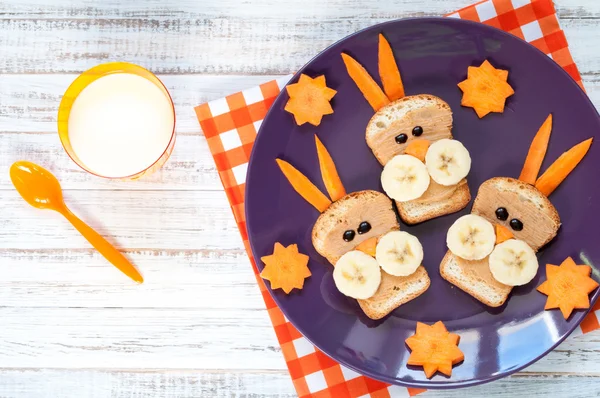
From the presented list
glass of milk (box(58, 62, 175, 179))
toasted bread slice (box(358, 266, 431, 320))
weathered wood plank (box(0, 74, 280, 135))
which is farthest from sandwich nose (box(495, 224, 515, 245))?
glass of milk (box(58, 62, 175, 179))

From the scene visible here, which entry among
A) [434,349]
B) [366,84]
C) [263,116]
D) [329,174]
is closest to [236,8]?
[263,116]

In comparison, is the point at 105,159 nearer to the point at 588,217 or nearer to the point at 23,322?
the point at 23,322

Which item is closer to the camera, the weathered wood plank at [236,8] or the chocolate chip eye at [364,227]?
the chocolate chip eye at [364,227]

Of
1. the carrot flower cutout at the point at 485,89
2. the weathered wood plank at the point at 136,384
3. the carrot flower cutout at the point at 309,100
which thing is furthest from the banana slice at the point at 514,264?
the weathered wood plank at the point at 136,384

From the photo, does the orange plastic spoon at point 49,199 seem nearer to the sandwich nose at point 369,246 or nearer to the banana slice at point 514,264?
the sandwich nose at point 369,246

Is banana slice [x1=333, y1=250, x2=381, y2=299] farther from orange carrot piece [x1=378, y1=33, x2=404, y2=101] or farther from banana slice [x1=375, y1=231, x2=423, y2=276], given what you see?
orange carrot piece [x1=378, y1=33, x2=404, y2=101]

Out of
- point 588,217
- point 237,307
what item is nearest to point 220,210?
point 237,307

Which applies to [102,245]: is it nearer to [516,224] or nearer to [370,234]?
[370,234]
